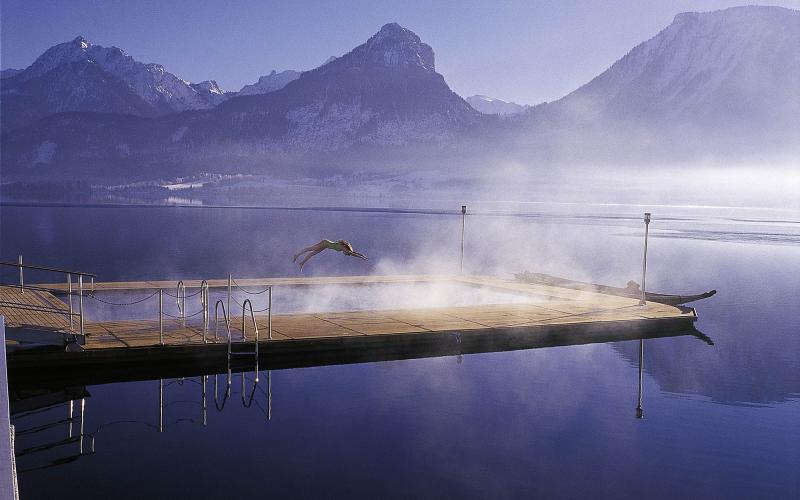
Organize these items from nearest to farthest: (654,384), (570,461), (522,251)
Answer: (570,461), (654,384), (522,251)

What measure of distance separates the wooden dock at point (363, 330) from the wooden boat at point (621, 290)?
94.0 inches

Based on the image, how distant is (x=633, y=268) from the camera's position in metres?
70.9

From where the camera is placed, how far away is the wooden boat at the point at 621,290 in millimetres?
32031

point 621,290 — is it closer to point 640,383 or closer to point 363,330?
point 640,383

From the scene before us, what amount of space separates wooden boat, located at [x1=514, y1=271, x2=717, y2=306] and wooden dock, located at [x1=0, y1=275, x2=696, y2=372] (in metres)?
2.39

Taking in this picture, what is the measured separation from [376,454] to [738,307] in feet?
112

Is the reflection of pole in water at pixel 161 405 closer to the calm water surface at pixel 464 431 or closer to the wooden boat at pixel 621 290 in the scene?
the calm water surface at pixel 464 431

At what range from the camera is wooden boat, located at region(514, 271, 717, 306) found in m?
32.0

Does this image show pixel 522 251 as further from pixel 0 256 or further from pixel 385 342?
pixel 385 342

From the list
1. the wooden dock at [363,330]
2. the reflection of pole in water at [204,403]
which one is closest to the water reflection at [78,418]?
the reflection of pole in water at [204,403]

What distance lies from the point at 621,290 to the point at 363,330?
1533 centimetres

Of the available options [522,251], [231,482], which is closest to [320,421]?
[231,482]

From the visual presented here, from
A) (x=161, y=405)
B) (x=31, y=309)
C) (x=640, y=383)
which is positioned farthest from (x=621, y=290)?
(x=31, y=309)

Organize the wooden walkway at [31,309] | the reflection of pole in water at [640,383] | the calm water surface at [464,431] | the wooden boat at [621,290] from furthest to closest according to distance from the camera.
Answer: the wooden boat at [621,290] < the wooden walkway at [31,309] < the reflection of pole in water at [640,383] < the calm water surface at [464,431]
